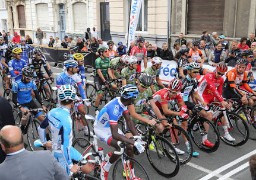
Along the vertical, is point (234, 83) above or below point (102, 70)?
below

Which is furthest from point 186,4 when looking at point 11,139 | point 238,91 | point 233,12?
point 11,139

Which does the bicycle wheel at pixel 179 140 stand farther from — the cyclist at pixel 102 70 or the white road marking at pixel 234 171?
the cyclist at pixel 102 70

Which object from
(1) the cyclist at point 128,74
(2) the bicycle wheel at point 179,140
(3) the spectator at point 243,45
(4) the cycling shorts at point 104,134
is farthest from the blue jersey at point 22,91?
(3) the spectator at point 243,45

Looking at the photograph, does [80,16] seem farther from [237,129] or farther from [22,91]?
[237,129]

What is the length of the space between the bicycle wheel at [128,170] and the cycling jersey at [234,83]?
3774 mm

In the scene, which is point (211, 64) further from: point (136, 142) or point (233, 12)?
point (136, 142)

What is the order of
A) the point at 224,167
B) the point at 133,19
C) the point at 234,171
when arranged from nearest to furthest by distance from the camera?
the point at 234,171 < the point at 224,167 < the point at 133,19

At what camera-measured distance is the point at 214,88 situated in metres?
6.76

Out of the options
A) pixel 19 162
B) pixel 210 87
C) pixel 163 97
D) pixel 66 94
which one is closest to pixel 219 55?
pixel 210 87

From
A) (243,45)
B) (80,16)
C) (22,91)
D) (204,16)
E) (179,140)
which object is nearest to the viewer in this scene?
(179,140)

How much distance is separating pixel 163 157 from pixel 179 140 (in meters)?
0.92

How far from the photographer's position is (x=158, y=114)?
237 inches

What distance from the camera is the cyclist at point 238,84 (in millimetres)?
7277

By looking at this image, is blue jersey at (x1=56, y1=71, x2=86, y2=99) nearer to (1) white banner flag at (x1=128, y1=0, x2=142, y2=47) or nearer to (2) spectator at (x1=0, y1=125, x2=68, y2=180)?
(2) spectator at (x1=0, y1=125, x2=68, y2=180)
